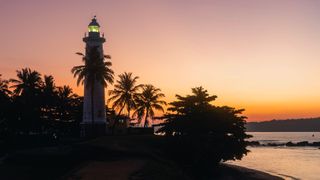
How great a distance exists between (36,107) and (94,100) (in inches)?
466

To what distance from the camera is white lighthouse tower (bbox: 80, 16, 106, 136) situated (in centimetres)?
5669

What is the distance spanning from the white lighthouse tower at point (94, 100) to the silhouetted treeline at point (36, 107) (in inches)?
370

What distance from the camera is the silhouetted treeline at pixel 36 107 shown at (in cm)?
5962

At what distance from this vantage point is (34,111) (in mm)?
60938

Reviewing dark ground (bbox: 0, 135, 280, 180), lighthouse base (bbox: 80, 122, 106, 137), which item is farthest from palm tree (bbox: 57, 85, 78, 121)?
dark ground (bbox: 0, 135, 280, 180)

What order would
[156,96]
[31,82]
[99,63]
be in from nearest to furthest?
[99,63] < [31,82] < [156,96]

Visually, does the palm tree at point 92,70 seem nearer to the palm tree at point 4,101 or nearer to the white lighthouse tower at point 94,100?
the white lighthouse tower at point 94,100

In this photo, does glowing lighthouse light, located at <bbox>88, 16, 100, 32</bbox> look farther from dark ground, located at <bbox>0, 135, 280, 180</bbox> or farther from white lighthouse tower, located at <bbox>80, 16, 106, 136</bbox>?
dark ground, located at <bbox>0, 135, 280, 180</bbox>

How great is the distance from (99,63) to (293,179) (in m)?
29.9

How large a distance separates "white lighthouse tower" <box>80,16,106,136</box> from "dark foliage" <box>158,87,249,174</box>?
1176cm

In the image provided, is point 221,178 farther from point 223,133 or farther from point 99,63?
point 99,63

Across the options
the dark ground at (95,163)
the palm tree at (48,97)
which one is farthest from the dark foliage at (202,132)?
the palm tree at (48,97)

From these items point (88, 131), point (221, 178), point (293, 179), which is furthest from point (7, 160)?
point (293, 179)

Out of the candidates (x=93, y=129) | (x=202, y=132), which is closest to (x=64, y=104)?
(x=93, y=129)
